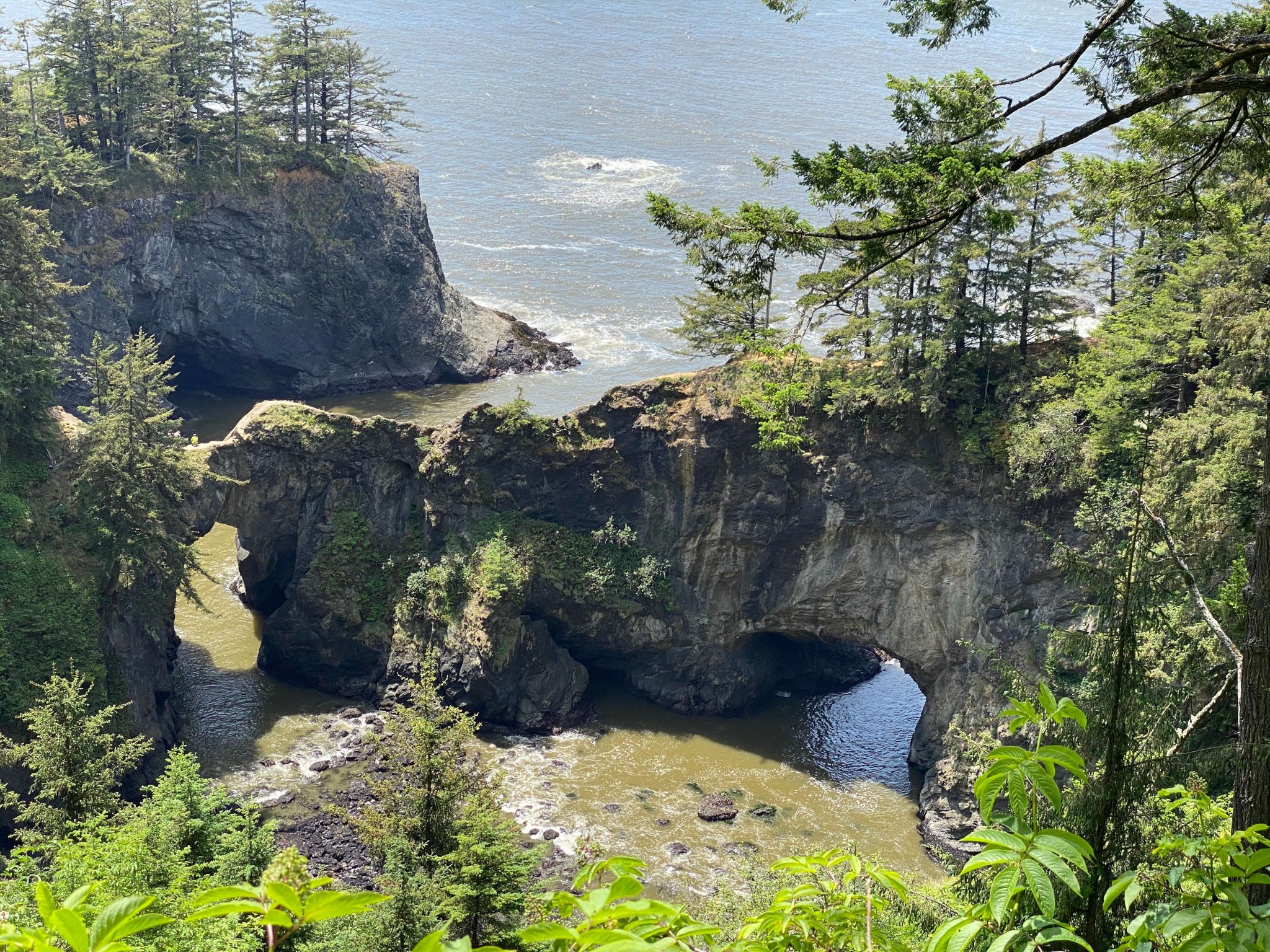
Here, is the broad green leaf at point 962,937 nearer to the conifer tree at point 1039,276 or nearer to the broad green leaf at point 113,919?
the broad green leaf at point 113,919

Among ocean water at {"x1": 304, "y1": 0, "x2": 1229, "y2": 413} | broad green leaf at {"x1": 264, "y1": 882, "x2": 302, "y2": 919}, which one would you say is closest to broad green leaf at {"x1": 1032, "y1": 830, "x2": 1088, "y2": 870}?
broad green leaf at {"x1": 264, "y1": 882, "x2": 302, "y2": 919}

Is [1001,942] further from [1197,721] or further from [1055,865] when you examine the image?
[1197,721]

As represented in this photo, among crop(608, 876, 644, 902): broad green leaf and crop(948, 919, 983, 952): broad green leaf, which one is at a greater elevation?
crop(608, 876, 644, 902): broad green leaf

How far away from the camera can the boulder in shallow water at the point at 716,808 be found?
109 feet

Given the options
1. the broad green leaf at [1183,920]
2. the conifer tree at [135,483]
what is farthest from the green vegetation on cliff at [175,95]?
the broad green leaf at [1183,920]

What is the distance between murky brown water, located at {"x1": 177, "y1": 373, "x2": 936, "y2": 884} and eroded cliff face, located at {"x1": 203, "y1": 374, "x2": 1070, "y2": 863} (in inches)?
42.7

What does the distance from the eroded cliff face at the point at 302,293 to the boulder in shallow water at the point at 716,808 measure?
31.3 m

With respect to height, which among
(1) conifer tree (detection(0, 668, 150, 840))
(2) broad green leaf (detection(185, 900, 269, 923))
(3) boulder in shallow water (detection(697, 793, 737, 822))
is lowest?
(3) boulder in shallow water (detection(697, 793, 737, 822))

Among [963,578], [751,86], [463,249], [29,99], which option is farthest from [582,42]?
[963,578]

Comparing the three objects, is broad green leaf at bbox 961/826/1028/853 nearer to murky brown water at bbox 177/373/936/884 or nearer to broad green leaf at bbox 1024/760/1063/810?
broad green leaf at bbox 1024/760/1063/810

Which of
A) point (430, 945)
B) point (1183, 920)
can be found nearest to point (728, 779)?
point (1183, 920)

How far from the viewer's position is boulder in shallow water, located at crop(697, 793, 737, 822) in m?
33.3

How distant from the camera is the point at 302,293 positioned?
198 ft

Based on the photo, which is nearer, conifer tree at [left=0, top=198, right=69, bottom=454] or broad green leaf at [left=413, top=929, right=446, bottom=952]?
broad green leaf at [left=413, top=929, right=446, bottom=952]
